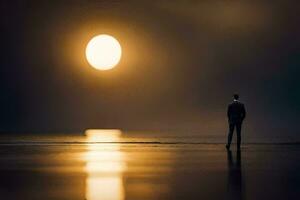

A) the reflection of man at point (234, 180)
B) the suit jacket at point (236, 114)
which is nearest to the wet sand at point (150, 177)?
the reflection of man at point (234, 180)

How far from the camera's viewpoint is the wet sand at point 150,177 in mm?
13258

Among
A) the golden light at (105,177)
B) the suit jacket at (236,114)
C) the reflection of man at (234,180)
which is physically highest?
the suit jacket at (236,114)

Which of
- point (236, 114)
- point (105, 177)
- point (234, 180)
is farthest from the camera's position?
point (236, 114)

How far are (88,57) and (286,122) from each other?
4652cm

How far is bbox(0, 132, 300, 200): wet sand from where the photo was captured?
1326 centimetres

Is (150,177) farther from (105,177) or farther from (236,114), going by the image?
(236,114)

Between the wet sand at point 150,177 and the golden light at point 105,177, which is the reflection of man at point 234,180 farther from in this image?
the golden light at point 105,177

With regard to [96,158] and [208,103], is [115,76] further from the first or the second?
[96,158]

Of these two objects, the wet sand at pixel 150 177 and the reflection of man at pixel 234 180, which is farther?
the wet sand at pixel 150 177

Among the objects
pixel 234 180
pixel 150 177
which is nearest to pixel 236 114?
pixel 150 177

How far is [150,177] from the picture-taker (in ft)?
52.9

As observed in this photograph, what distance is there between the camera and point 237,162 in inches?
806

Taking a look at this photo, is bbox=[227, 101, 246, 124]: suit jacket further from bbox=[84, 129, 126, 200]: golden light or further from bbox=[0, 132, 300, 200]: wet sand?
bbox=[84, 129, 126, 200]: golden light

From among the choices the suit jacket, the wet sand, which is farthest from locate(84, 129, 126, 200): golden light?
the suit jacket
